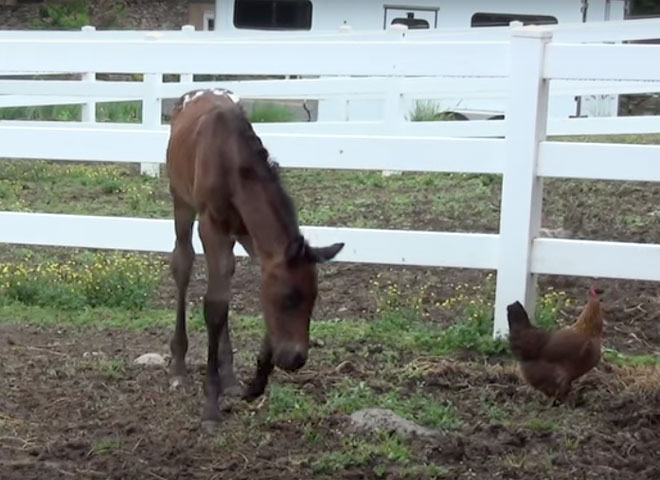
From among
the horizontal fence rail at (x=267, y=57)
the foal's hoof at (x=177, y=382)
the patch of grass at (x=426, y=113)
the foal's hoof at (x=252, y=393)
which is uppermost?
the horizontal fence rail at (x=267, y=57)

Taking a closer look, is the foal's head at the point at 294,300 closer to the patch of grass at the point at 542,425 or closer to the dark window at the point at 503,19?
the patch of grass at the point at 542,425

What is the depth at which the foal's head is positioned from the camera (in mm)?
4859

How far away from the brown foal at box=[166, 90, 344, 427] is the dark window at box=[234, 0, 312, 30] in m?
19.3

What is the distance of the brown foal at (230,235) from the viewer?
16.1ft

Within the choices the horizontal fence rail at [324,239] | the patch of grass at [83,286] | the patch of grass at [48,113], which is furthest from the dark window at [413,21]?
the horizontal fence rail at [324,239]

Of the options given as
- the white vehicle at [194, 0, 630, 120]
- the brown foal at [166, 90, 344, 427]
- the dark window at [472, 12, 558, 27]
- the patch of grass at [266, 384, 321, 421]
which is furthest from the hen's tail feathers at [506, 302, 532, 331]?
the dark window at [472, 12, 558, 27]

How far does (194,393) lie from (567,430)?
1.75 meters

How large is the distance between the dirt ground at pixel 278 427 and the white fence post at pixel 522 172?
49 centimetres

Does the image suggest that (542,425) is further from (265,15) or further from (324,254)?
(265,15)

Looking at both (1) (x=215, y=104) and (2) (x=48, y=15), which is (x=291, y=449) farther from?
(2) (x=48, y=15)

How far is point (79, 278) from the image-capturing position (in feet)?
26.5

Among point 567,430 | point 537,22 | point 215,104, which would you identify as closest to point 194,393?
point 215,104

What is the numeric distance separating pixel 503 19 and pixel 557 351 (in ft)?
63.6

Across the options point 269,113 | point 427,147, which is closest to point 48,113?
point 269,113
